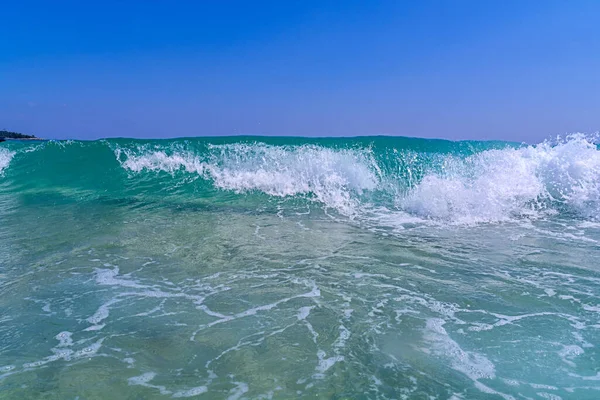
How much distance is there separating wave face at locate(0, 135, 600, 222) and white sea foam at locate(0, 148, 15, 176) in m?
0.06

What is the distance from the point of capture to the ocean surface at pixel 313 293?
3523 millimetres

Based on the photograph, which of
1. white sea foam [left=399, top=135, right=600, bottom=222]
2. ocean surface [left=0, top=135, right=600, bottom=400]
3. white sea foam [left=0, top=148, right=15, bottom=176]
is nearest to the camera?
ocean surface [left=0, top=135, right=600, bottom=400]

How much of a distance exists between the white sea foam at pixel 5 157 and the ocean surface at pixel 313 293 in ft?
27.4

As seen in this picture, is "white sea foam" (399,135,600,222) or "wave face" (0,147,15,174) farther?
"wave face" (0,147,15,174)

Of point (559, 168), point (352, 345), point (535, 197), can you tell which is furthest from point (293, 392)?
point (559, 168)

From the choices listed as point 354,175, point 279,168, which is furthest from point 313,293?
point 279,168

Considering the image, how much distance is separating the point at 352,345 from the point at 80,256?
16.3 ft

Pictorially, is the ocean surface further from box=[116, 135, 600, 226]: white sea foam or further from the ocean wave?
the ocean wave

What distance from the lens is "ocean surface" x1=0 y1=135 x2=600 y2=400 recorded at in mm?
3523

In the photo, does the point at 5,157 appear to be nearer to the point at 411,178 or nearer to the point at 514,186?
the point at 411,178

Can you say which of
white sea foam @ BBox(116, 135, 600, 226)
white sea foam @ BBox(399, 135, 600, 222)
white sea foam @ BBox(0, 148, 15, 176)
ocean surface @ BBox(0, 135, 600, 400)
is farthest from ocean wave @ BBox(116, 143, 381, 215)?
white sea foam @ BBox(0, 148, 15, 176)

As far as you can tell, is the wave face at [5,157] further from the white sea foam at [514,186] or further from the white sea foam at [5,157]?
the white sea foam at [514,186]

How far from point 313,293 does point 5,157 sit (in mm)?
21351

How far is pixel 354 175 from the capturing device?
15938mm
